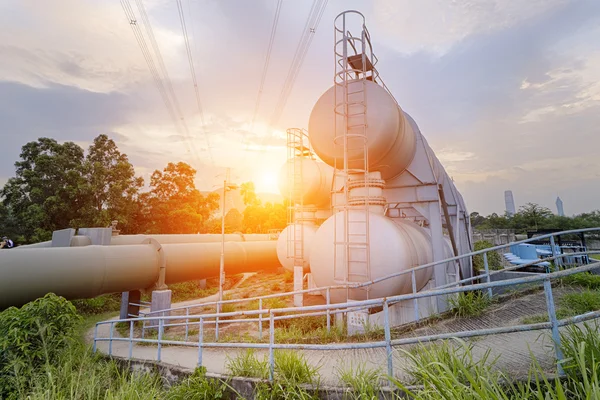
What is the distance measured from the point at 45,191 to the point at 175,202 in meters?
9.23

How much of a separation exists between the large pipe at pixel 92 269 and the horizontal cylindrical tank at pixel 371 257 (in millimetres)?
7055

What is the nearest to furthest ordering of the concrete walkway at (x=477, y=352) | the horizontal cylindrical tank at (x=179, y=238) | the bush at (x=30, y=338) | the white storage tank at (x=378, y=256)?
the concrete walkway at (x=477, y=352)
the bush at (x=30, y=338)
the white storage tank at (x=378, y=256)
the horizontal cylindrical tank at (x=179, y=238)

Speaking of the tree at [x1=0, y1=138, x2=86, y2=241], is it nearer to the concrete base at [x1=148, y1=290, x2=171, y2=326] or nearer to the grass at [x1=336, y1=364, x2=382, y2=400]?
the concrete base at [x1=148, y1=290, x2=171, y2=326]

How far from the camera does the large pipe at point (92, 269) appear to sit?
7910 mm

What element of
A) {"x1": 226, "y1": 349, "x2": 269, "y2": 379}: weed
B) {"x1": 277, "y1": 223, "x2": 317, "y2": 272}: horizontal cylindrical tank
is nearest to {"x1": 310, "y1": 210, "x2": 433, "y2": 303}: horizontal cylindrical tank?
{"x1": 226, "y1": 349, "x2": 269, "y2": 379}: weed

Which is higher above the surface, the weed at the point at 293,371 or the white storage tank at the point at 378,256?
the white storage tank at the point at 378,256

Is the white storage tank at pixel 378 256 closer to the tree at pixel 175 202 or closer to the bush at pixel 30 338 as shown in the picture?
the bush at pixel 30 338

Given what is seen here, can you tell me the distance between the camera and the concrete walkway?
11.0ft

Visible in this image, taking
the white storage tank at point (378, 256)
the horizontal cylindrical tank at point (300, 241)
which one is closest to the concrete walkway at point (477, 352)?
the white storage tank at point (378, 256)

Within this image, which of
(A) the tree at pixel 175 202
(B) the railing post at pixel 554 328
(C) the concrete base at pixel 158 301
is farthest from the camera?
(A) the tree at pixel 175 202

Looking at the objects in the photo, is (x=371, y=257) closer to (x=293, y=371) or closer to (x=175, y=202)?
(x=293, y=371)

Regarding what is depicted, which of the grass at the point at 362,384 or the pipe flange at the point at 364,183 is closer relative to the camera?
the grass at the point at 362,384

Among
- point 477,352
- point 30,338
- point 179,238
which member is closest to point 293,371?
point 477,352

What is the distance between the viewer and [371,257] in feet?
24.0
